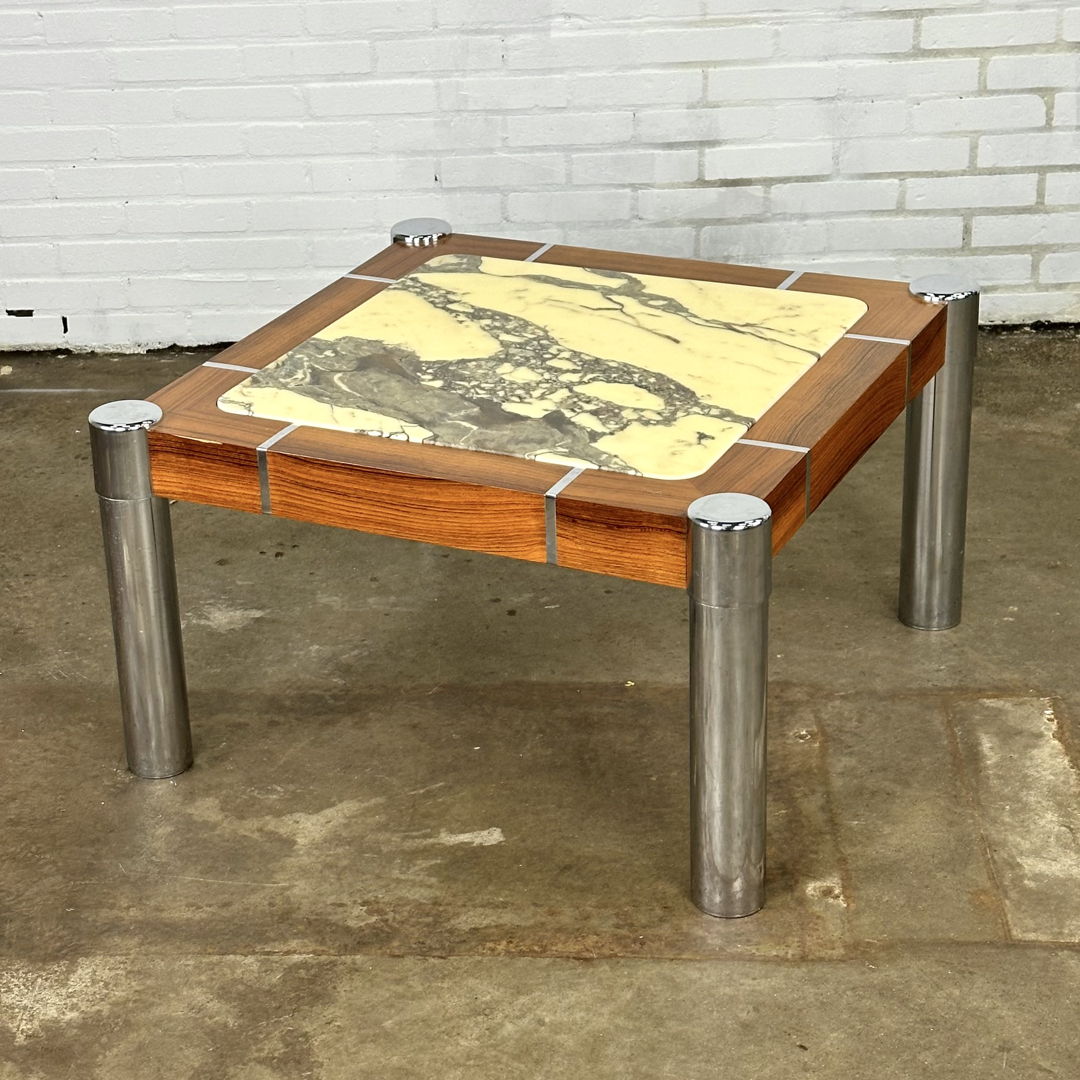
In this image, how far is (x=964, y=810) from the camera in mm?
1976

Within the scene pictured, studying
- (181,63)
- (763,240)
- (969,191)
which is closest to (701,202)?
(763,240)

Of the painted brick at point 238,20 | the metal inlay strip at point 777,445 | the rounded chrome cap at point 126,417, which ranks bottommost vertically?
the metal inlay strip at point 777,445

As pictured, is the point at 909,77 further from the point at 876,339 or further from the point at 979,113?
the point at 876,339

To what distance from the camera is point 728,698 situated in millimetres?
1700

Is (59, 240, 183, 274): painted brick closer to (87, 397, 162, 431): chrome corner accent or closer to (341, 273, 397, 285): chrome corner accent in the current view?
(341, 273, 397, 285): chrome corner accent

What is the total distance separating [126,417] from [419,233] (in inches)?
25.9

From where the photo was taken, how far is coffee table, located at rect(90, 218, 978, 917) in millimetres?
1689

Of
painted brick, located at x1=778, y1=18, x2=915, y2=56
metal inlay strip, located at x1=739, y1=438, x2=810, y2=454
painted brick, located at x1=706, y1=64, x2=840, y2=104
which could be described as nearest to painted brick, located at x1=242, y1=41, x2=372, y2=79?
painted brick, located at x1=706, y1=64, x2=840, y2=104

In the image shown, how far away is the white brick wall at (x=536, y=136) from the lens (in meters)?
3.02

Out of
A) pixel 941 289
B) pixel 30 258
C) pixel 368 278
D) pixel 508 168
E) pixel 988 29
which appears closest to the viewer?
pixel 941 289

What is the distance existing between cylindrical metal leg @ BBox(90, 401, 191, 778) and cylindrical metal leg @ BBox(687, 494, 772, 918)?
621mm

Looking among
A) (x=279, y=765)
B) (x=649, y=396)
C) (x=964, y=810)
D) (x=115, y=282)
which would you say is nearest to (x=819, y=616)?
(x=964, y=810)

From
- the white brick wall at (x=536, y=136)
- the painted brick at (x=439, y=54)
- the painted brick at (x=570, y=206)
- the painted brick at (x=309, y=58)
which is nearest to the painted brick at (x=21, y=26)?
the white brick wall at (x=536, y=136)

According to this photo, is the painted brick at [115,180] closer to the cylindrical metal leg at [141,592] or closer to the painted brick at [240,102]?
the painted brick at [240,102]
